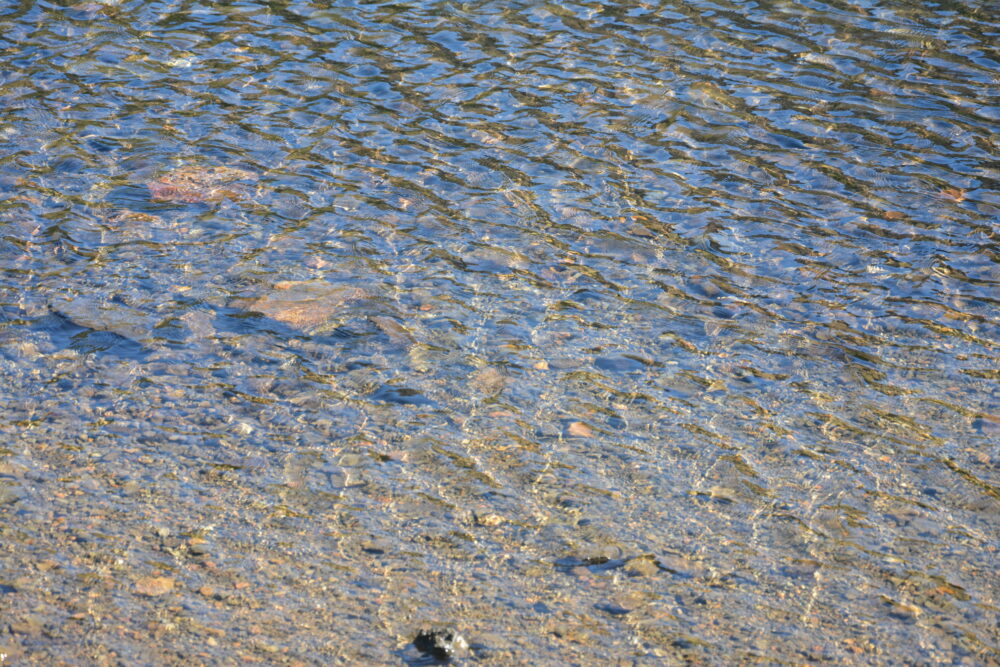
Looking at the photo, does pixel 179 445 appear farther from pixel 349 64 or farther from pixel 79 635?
pixel 349 64

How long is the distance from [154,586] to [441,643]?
1197 millimetres

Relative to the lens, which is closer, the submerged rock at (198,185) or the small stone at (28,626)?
the small stone at (28,626)

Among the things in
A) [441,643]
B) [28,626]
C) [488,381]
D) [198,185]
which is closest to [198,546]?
[28,626]

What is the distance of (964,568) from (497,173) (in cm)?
418

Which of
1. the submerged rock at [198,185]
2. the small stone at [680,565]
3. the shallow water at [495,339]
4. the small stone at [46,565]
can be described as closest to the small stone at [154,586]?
the shallow water at [495,339]

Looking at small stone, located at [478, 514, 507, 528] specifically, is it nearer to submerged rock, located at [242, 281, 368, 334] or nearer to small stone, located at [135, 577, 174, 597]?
small stone, located at [135, 577, 174, 597]

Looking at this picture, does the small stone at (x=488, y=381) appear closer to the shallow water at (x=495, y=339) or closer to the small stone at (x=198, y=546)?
the shallow water at (x=495, y=339)

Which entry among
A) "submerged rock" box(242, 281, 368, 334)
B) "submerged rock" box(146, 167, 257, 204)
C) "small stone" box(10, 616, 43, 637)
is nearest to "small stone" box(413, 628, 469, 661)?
"small stone" box(10, 616, 43, 637)

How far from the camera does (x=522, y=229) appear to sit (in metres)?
6.54

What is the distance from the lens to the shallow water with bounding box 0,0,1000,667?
395 centimetres

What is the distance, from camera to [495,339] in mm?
5527

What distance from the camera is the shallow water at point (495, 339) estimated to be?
3.95 m

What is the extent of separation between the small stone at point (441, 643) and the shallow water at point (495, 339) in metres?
0.04

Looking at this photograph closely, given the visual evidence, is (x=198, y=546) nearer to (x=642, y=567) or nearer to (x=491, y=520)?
(x=491, y=520)
